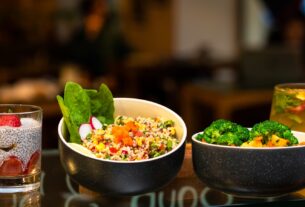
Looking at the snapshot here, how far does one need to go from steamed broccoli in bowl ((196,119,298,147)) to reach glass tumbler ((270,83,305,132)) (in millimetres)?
168

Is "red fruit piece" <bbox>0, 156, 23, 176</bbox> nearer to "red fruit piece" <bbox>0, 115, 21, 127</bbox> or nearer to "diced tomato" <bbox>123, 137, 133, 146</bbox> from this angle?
"red fruit piece" <bbox>0, 115, 21, 127</bbox>

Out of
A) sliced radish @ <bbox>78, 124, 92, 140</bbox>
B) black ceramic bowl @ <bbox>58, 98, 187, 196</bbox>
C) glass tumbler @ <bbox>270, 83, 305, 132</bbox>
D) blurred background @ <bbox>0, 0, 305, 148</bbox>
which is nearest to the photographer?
black ceramic bowl @ <bbox>58, 98, 187, 196</bbox>

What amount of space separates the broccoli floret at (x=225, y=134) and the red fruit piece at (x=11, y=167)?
15.9 inches

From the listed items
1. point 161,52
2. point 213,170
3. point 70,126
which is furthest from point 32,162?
point 161,52

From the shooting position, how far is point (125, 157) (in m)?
1.27

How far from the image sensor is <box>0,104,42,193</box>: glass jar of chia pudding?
129cm

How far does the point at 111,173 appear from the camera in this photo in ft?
4.09

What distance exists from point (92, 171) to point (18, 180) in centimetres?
18

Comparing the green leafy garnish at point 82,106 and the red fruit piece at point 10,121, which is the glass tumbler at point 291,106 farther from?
the red fruit piece at point 10,121

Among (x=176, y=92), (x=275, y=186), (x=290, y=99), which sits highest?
(x=290, y=99)

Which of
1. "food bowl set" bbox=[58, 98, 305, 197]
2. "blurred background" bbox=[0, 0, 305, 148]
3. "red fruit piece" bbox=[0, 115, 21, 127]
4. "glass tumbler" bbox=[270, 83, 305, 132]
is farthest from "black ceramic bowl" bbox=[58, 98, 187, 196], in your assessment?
"blurred background" bbox=[0, 0, 305, 148]

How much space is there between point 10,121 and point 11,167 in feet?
0.33

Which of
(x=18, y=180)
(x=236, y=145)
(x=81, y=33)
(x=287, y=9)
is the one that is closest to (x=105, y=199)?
(x=18, y=180)

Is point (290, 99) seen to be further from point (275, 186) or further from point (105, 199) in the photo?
point (105, 199)
